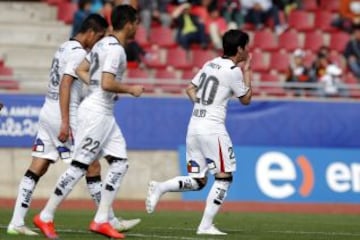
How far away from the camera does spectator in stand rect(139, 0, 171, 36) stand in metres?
28.1

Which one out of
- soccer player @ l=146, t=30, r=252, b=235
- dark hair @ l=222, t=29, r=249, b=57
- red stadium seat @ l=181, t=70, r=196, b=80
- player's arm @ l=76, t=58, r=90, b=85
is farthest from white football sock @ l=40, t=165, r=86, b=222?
red stadium seat @ l=181, t=70, r=196, b=80

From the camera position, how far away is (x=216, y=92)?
14.0 metres

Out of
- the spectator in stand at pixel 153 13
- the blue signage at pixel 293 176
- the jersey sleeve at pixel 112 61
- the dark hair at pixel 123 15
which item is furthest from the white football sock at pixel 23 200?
the spectator in stand at pixel 153 13

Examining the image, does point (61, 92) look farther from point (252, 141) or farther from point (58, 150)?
point (252, 141)

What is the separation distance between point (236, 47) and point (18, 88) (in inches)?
372

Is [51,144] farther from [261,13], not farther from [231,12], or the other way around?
[261,13]

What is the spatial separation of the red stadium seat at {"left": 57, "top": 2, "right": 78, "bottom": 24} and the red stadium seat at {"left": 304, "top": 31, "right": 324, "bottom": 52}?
5.66m

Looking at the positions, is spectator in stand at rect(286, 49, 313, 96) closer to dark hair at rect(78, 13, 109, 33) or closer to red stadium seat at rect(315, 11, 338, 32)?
red stadium seat at rect(315, 11, 338, 32)

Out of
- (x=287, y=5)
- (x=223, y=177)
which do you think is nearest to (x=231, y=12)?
(x=287, y=5)

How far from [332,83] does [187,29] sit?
4803 mm

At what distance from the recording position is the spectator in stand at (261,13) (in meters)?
29.5

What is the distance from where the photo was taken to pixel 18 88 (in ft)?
74.5

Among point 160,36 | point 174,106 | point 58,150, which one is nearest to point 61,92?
point 58,150

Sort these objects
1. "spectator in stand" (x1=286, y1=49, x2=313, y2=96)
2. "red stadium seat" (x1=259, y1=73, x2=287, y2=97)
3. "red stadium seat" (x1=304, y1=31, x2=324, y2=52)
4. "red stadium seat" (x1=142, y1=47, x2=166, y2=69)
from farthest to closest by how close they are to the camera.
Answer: "red stadium seat" (x1=304, y1=31, x2=324, y2=52)
"red stadium seat" (x1=142, y1=47, x2=166, y2=69)
"spectator in stand" (x1=286, y1=49, x2=313, y2=96)
"red stadium seat" (x1=259, y1=73, x2=287, y2=97)
